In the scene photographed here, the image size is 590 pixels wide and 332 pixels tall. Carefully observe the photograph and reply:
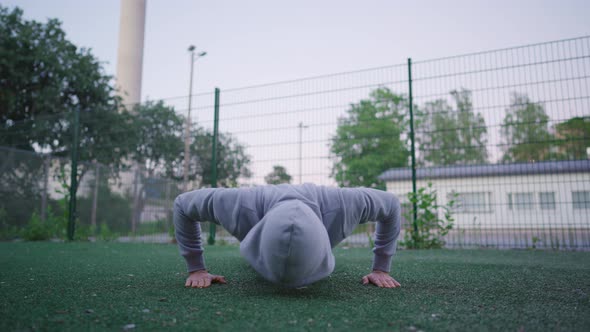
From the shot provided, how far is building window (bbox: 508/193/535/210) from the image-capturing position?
16.8 feet

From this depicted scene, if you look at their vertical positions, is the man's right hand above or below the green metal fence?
below

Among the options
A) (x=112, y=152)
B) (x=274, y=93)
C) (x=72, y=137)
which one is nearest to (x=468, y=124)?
(x=274, y=93)

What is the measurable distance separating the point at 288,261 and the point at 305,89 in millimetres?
5062

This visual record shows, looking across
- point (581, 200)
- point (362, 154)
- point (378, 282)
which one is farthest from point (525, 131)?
point (378, 282)

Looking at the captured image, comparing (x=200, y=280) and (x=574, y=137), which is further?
(x=574, y=137)

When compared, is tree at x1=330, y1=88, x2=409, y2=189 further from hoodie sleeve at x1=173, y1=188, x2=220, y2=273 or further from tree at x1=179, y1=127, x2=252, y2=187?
hoodie sleeve at x1=173, y1=188, x2=220, y2=273

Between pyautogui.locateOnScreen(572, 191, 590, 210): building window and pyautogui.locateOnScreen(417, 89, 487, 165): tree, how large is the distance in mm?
1206

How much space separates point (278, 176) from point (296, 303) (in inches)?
180

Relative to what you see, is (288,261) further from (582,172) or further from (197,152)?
(197,152)

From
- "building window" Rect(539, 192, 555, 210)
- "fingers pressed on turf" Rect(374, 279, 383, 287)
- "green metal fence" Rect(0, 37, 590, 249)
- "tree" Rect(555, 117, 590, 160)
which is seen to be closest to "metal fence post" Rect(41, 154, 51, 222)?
"green metal fence" Rect(0, 37, 590, 249)

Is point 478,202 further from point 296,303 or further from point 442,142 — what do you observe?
point 296,303

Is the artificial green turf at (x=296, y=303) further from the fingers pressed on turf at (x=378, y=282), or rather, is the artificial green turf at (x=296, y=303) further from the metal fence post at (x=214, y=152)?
the metal fence post at (x=214, y=152)

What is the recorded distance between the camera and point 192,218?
201 cm

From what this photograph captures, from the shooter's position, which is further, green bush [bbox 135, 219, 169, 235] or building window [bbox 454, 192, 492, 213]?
green bush [bbox 135, 219, 169, 235]
